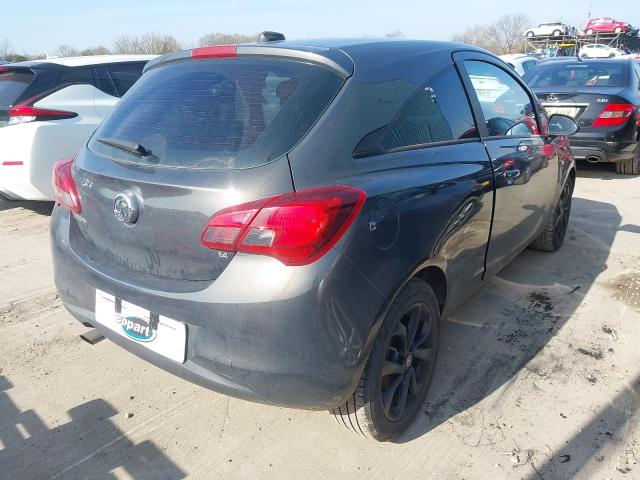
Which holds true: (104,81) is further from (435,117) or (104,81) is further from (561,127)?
(561,127)

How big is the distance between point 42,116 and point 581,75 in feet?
22.2

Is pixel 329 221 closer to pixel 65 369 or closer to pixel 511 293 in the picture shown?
pixel 65 369

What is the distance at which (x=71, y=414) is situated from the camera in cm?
246

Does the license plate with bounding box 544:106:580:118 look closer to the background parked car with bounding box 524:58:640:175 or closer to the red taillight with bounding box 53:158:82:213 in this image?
the background parked car with bounding box 524:58:640:175

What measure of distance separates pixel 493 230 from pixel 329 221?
1453mm

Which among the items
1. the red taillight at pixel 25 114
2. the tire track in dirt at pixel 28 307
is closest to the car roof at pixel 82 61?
the red taillight at pixel 25 114

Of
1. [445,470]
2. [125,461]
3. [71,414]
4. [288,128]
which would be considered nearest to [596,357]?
[445,470]

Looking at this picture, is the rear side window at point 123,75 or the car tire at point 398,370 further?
the rear side window at point 123,75

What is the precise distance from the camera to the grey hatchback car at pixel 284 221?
1785mm

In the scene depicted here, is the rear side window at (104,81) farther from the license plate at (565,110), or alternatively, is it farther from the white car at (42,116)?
the license plate at (565,110)

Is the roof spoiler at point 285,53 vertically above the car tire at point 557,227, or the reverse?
the roof spoiler at point 285,53

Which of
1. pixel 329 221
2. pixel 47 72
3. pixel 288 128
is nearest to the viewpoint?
pixel 329 221

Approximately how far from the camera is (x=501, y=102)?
327 cm

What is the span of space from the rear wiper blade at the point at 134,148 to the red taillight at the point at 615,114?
6.31m
